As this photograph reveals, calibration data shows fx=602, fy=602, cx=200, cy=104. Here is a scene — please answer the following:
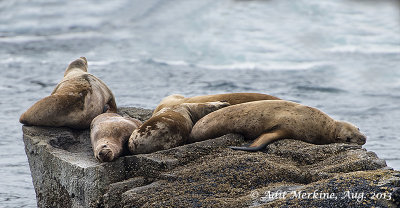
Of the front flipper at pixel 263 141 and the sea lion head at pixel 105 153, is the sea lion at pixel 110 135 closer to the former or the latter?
the sea lion head at pixel 105 153

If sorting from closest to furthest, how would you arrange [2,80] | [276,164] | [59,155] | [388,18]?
[276,164] < [59,155] < [2,80] < [388,18]

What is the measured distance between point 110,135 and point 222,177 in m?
1.45

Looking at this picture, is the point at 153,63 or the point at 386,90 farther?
the point at 153,63

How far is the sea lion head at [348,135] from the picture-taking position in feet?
19.7

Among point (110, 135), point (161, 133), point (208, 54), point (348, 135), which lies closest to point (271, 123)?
point (348, 135)

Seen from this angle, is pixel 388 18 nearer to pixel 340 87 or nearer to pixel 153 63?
pixel 340 87

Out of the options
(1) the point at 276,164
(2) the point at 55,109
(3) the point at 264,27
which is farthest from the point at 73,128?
(3) the point at 264,27

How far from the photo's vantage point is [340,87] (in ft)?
54.6

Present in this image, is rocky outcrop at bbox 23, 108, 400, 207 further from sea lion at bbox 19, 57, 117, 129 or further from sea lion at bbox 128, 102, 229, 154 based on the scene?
sea lion at bbox 19, 57, 117, 129

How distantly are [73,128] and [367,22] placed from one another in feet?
67.9

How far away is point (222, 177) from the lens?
15.3 feet

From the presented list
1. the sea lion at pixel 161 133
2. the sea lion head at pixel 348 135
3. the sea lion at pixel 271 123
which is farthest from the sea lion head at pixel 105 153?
the sea lion head at pixel 348 135

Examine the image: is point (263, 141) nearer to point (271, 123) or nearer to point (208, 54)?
point (271, 123)

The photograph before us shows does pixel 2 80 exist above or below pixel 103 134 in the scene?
below
